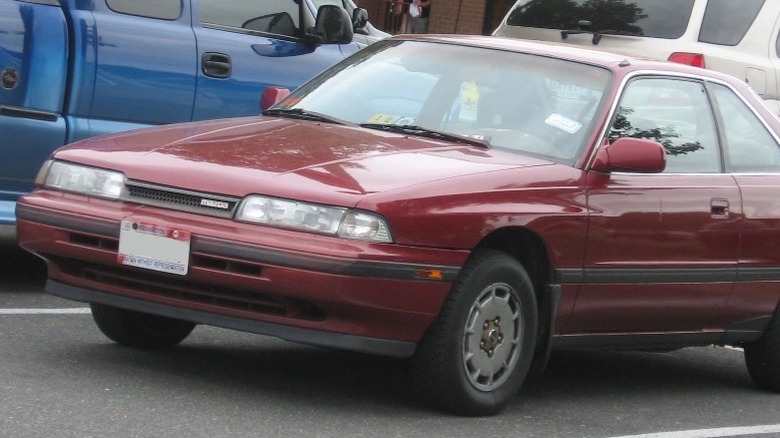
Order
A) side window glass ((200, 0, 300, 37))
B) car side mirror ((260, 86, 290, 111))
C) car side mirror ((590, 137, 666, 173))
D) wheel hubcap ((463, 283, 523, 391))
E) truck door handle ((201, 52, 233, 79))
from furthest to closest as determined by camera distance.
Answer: side window glass ((200, 0, 300, 37))
truck door handle ((201, 52, 233, 79))
car side mirror ((260, 86, 290, 111))
car side mirror ((590, 137, 666, 173))
wheel hubcap ((463, 283, 523, 391))

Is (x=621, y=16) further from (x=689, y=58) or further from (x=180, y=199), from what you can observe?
(x=180, y=199)

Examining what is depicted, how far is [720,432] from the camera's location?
22.1 ft

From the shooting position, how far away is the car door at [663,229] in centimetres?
675

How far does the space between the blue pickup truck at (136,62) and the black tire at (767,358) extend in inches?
128

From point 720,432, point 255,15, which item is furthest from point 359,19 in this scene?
point 720,432

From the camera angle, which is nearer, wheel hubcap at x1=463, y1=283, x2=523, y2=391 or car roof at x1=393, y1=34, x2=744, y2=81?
wheel hubcap at x1=463, y1=283, x2=523, y2=391

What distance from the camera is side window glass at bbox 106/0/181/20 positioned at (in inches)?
352

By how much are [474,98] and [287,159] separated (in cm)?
119

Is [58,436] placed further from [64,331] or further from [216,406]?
[64,331]

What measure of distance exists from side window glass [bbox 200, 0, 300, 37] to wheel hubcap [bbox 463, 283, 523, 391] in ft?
12.0

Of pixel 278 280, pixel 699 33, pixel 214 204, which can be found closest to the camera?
pixel 278 280

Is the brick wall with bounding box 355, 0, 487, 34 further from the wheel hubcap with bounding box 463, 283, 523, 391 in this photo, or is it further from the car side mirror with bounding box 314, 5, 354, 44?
the wheel hubcap with bounding box 463, 283, 523, 391

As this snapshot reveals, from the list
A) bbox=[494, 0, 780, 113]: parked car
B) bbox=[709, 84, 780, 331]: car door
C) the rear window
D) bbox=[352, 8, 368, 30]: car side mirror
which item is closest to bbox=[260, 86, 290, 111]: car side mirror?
bbox=[709, 84, 780, 331]: car door

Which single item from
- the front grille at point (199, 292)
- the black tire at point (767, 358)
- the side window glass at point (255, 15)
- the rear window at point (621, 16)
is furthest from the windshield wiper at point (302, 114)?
the rear window at point (621, 16)
